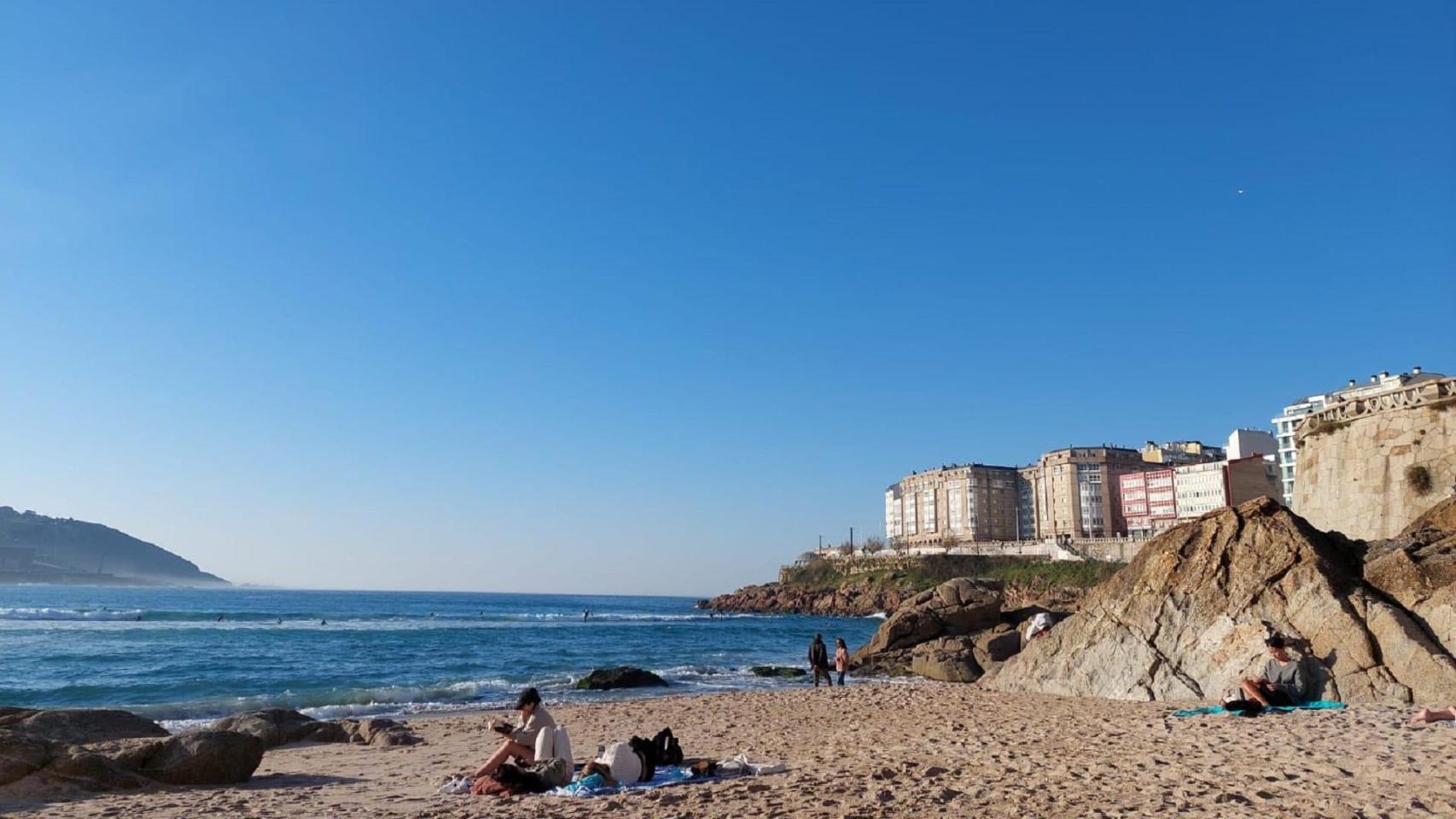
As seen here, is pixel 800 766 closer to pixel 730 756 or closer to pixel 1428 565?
pixel 730 756

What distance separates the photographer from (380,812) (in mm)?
9266

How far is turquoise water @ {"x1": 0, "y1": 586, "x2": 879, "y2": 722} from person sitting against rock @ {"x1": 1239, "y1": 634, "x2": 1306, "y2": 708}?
17.0 meters

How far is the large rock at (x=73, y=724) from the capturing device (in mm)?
13789

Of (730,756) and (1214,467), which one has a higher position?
(1214,467)

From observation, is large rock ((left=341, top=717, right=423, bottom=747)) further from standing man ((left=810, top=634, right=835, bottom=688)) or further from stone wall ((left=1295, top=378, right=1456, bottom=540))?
stone wall ((left=1295, top=378, right=1456, bottom=540))

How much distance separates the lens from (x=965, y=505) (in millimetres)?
142500

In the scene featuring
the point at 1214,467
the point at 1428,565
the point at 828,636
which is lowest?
the point at 828,636

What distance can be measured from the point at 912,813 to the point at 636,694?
2076 cm

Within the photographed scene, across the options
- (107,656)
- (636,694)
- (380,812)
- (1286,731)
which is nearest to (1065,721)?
(1286,731)

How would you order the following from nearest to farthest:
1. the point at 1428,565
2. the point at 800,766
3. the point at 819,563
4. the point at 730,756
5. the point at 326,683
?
the point at 800,766, the point at 730,756, the point at 1428,565, the point at 326,683, the point at 819,563

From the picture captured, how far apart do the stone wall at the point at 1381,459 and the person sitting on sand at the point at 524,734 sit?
23.6 meters

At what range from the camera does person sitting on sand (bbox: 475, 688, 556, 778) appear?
33.4 ft

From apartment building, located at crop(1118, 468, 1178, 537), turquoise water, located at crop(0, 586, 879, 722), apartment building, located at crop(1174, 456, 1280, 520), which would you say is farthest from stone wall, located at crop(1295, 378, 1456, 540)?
apartment building, located at crop(1118, 468, 1178, 537)

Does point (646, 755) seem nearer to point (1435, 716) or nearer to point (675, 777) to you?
point (675, 777)
